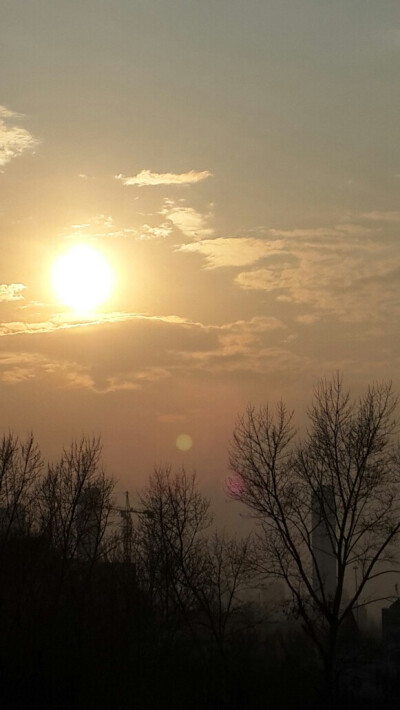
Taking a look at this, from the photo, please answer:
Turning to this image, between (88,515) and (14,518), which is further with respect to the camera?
(88,515)

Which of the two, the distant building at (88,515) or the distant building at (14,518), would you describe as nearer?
the distant building at (14,518)

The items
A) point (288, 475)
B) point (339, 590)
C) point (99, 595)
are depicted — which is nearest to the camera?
point (339, 590)

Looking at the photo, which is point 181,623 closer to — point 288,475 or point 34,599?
point 34,599

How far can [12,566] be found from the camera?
153 feet

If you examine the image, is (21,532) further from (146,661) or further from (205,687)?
(205,687)

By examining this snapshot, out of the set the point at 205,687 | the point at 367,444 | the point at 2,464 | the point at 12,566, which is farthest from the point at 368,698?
the point at 2,464

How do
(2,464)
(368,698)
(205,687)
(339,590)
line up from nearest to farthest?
(339,590)
(205,687)
(368,698)
(2,464)

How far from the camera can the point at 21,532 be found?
4803 cm

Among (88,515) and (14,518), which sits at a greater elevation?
(88,515)

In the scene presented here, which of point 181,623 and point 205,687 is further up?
point 181,623

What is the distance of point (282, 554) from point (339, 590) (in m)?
3.00

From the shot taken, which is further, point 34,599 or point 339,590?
point 34,599

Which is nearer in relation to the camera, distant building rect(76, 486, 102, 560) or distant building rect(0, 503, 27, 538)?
distant building rect(0, 503, 27, 538)

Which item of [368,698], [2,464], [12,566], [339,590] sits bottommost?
[368,698]
